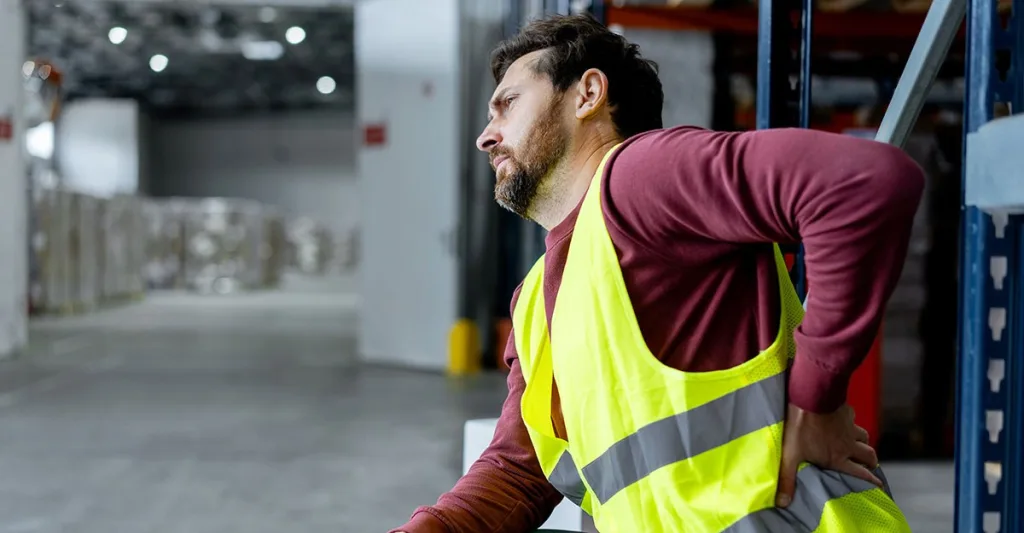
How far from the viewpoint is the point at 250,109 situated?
97.6 feet

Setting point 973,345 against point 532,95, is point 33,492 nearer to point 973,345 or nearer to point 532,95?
point 532,95

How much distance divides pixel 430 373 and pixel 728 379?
6728 millimetres

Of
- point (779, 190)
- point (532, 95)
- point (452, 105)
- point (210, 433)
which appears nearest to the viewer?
point (779, 190)

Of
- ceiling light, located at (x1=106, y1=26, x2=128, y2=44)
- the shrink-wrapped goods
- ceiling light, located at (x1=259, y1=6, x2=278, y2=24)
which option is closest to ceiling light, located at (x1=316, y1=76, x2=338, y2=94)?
ceiling light, located at (x1=106, y1=26, x2=128, y2=44)

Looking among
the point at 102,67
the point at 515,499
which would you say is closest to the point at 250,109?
the point at 102,67

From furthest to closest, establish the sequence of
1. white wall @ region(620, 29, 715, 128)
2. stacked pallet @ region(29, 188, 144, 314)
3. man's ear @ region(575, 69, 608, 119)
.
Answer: stacked pallet @ region(29, 188, 144, 314) < white wall @ region(620, 29, 715, 128) < man's ear @ region(575, 69, 608, 119)

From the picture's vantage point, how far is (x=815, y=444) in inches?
52.1

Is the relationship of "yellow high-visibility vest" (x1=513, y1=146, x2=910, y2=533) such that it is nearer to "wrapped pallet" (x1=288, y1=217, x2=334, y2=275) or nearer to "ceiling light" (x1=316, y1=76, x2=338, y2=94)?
"ceiling light" (x1=316, y1=76, x2=338, y2=94)

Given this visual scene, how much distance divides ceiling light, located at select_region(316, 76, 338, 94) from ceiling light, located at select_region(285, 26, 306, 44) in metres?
5.00

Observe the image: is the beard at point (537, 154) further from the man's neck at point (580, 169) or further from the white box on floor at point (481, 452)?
the white box on floor at point (481, 452)

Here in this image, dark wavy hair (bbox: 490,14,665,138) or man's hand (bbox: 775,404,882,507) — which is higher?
dark wavy hair (bbox: 490,14,665,138)

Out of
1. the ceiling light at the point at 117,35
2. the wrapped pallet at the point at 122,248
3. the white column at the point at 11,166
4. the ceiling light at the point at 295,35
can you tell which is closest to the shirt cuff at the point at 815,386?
the white column at the point at 11,166

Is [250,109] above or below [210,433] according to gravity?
above

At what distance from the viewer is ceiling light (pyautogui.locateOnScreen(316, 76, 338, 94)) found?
25.5 meters
